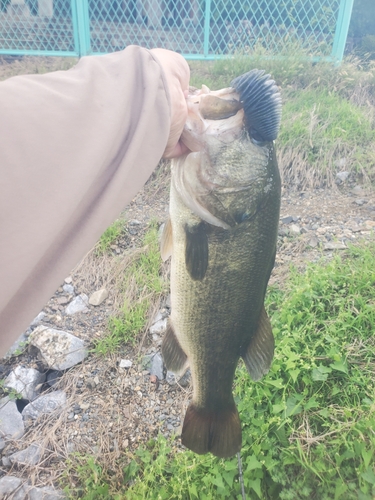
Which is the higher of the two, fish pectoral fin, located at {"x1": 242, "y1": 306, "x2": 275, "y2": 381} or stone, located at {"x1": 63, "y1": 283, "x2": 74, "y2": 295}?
fish pectoral fin, located at {"x1": 242, "y1": 306, "x2": 275, "y2": 381}

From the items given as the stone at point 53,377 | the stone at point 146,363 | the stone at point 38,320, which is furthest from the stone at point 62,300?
the stone at point 146,363

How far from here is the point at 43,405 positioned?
9.95 ft

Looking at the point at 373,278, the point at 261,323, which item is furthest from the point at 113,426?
the point at 373,278

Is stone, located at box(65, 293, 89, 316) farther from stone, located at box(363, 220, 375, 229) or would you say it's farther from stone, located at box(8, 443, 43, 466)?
stone, located at box(363, 220, 375, 229)

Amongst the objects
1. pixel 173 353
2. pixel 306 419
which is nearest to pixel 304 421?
pixel 306 419

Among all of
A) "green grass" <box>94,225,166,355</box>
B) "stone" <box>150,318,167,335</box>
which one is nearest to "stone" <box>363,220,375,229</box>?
"green grass" <box>94,225,166,355</box>

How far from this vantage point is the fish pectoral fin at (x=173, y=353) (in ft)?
5.80

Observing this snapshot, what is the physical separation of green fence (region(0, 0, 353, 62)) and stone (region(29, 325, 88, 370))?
4.95 meters

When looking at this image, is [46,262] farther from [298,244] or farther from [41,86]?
[298,244]

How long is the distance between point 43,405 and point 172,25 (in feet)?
20.7

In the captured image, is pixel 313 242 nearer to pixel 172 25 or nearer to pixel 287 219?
pixel 287 219

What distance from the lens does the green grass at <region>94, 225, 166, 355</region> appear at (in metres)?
3.31

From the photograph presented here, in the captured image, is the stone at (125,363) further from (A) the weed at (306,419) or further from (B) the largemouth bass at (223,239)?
(B) the largemouth bass at (223,239)

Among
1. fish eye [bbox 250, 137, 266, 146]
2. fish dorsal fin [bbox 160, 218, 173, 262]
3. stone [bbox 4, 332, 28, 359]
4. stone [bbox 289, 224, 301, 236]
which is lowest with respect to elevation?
stone [bbox 4, 332, 28, 359]
